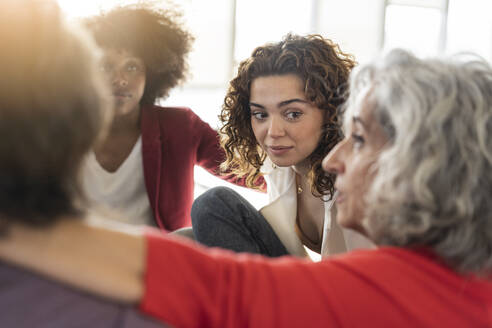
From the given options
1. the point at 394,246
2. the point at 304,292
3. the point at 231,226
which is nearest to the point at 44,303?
the point at 304,292

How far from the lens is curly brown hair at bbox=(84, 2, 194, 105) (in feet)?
6.24

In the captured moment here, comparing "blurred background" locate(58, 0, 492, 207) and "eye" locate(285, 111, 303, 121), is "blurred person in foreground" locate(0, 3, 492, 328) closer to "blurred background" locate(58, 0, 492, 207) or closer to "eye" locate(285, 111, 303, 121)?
"eye" locate(285, 111, 303, 121)

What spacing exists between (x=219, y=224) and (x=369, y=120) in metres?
0.76

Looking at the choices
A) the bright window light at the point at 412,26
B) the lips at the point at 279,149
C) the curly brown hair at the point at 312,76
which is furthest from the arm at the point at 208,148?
the bright window light at the point at 412,26

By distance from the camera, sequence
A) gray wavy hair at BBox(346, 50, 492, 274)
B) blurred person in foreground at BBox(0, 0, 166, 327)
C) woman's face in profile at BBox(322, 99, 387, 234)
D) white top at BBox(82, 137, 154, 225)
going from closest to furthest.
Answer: blurred person in foreground at BBox(0, 0, 166, 327) → gray wavy hair at BBox(346, 50, 492, 274) → woman's face in profile at BBox(322, 99, 387, 234) → white top at BBox(82, 137, 154, 225)

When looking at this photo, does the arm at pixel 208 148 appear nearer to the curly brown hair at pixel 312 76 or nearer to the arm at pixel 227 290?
the curly brown hair at pixel 312 76

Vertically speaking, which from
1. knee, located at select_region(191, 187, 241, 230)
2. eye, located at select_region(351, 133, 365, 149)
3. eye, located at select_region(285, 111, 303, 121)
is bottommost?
knee, located at select_region(191, 187, 241, 230)

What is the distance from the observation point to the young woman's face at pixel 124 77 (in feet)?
6.02

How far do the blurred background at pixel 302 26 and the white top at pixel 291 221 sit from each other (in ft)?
11.0

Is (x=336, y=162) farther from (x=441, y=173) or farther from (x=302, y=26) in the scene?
(x=302, y=26)

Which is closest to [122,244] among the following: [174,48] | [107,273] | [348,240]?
[107,273]

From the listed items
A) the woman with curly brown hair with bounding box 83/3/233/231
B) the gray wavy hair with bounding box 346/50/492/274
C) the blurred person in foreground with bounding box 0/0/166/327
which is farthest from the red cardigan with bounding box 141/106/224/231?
the blurred person in foreground with bounding box 0/0/166/327

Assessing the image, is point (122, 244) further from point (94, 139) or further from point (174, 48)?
point (174, 48)

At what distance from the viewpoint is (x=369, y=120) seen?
0.90 meters
